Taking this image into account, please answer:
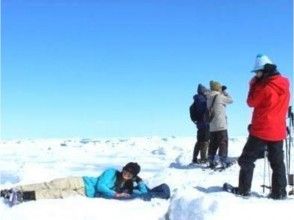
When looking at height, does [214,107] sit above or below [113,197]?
above

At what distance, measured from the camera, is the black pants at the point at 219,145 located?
12.3m

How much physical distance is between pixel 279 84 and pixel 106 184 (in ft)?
9.59

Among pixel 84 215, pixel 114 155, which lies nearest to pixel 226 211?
pixel 84 215

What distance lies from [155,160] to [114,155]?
367 cm

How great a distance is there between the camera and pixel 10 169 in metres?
15.6

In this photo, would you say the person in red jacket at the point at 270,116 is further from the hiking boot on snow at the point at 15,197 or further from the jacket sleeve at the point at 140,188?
the hiking boot on snow at the point at 15,197

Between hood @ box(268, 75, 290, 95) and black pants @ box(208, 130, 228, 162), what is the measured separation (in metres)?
4.36

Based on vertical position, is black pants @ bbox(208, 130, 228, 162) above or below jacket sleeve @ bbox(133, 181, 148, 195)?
above

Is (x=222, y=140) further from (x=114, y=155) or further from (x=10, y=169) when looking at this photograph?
(x=114, y=155)

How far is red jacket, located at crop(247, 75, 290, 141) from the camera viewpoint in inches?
316

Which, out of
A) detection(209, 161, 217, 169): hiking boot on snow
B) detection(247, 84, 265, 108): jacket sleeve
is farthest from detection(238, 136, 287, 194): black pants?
detection(209, 161, 217, 169): hiking boot on snow

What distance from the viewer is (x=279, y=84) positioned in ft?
26.3

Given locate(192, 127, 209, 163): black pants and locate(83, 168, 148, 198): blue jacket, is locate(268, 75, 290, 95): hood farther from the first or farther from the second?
locate(192, 127, 209, 163): black pants

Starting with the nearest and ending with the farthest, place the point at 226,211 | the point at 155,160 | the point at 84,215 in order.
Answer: the point at 226,211
the point at 84,215
the point at 155,160
